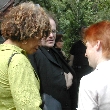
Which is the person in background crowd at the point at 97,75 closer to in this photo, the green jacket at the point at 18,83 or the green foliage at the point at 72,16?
the green jacket at the point at 18,83

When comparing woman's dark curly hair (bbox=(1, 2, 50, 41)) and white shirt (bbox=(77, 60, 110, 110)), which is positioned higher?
woman's dark curly hair (bbox=(1, 2, 50, 41))

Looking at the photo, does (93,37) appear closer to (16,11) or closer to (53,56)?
(16,11)

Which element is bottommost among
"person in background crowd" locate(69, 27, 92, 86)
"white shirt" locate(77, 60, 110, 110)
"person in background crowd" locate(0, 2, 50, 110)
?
"person in background crowd" locate(69, 27, 92, 86)

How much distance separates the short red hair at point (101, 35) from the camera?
2482mm

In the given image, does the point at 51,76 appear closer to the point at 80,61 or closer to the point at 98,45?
the point at 98,45

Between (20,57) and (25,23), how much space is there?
252mm

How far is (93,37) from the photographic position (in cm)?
254

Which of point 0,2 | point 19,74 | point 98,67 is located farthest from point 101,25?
point 0,2

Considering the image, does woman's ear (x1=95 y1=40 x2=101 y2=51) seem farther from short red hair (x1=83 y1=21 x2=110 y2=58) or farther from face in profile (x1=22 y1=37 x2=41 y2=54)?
face in profile (x1=22 y1=37 x2=41 y2=54)

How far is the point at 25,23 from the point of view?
221 centimetres

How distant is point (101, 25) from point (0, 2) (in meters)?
6.70

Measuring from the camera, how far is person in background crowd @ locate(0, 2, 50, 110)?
2.04 metres

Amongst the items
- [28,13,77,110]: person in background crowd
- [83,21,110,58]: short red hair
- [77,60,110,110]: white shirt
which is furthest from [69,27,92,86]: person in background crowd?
[77,60,110,110]: white shirt

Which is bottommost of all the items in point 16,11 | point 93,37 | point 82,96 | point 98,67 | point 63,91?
point 63,91
